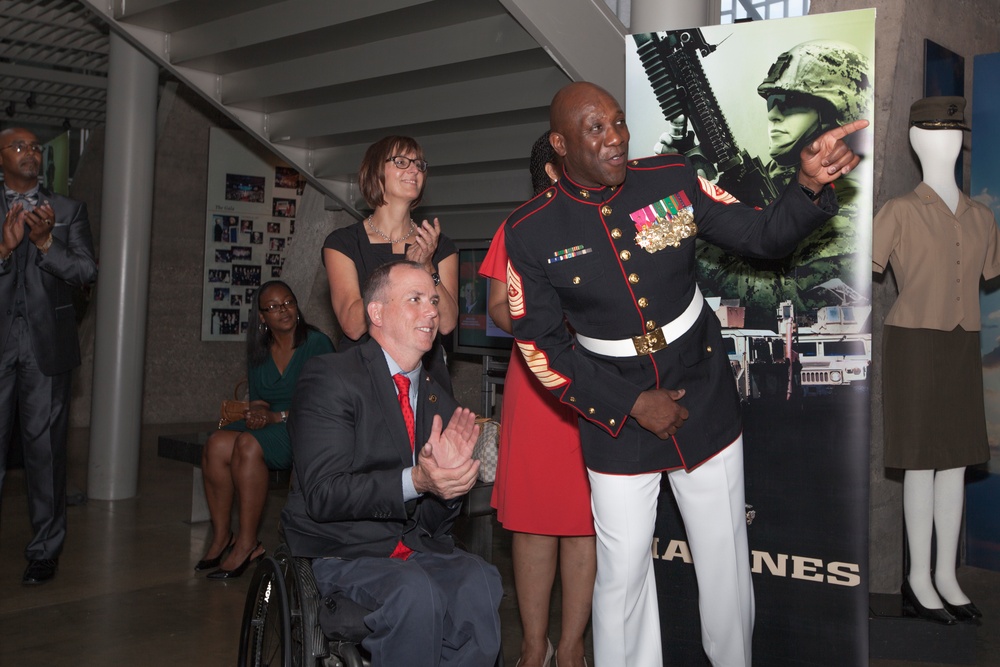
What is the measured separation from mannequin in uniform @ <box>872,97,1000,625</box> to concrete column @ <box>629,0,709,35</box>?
87cm

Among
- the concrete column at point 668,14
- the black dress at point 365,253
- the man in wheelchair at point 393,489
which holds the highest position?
the concrete column at point 668,14

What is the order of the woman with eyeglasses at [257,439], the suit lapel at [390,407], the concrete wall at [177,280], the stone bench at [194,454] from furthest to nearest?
the concrete wall at [177,280]
the stone bench at [194,454]
the woman with eyeglasses at [257,439]
the suit lapel at [390,407]

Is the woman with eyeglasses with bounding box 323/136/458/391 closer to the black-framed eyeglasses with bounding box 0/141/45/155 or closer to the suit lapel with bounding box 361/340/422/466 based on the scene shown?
the suit lapel with bounding box 361/340/422/466

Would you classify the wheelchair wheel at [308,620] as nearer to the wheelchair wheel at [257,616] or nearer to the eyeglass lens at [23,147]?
the wheelchair wheel at [257,616]

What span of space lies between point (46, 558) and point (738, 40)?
11.3 ft

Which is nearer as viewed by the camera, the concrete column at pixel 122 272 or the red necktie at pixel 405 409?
the red necktie at pixel 405 409

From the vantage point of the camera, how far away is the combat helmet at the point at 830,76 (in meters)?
2.68

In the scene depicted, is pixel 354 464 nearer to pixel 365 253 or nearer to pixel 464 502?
pixel 365 253

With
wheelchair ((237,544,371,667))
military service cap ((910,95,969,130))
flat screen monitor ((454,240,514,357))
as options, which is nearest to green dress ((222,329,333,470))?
flat screen monitor ((454,240,514,357))

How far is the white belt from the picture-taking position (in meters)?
2.26

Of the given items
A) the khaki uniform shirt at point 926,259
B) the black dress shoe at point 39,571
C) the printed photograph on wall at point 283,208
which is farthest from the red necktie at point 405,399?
the printed photograph on wall at point 283,208

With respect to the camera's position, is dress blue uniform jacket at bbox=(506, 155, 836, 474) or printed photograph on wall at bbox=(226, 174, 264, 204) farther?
printed photograph on wall at bbox=(226, 174, 264, 204)

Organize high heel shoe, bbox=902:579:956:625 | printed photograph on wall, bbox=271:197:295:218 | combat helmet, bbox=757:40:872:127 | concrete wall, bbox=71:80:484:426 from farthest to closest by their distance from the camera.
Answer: printed photograph on wall, bbox=271:197:295:218, concrete wall, bbox=71:80:484:426, high heel shoe, bbox=902:579:956:625, combat helmet, bbox=757:40:872:127

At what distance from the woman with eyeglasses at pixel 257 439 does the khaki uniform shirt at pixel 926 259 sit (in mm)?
2394
